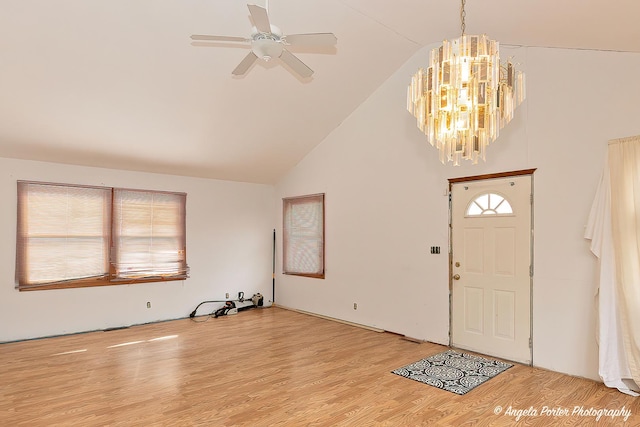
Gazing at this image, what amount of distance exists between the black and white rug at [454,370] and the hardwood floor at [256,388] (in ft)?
0.36

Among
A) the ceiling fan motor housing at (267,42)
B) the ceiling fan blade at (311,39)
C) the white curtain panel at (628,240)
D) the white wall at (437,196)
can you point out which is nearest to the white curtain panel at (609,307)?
the white curtain panel at (628,240)

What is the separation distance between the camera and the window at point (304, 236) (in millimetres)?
7160

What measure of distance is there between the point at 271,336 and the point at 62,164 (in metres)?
4.09

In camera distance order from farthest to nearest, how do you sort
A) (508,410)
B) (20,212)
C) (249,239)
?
(249,239) → (20,212) → (508,410)

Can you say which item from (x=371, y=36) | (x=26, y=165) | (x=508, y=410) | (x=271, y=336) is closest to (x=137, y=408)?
(x=271, y=336)

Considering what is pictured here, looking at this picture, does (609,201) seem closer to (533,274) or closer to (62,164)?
(533,274)

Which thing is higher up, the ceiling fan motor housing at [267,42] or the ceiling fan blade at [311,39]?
the ceiling fan blade at [311,39]

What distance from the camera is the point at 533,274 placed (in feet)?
14.3

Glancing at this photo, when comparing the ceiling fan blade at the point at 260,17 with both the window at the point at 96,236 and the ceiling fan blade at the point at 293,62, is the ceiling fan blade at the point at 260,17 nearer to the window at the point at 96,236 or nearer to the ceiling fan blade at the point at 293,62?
the ceiling fan blade at the point at 293,62

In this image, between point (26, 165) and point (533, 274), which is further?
point (26, 165)

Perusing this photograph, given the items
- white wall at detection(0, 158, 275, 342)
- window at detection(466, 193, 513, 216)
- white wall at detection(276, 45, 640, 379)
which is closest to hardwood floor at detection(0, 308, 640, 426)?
white wall at detection(0, 158, 275, 342)

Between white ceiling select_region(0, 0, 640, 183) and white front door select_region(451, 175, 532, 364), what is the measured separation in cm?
179

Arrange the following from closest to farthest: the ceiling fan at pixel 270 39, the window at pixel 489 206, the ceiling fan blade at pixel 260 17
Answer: the ceiling fan blade at pixel 260 17 < the ceiling fan at pixel 270 39 < the window at pixel 489 206

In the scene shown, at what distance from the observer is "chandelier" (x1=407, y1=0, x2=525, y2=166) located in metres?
2.55
